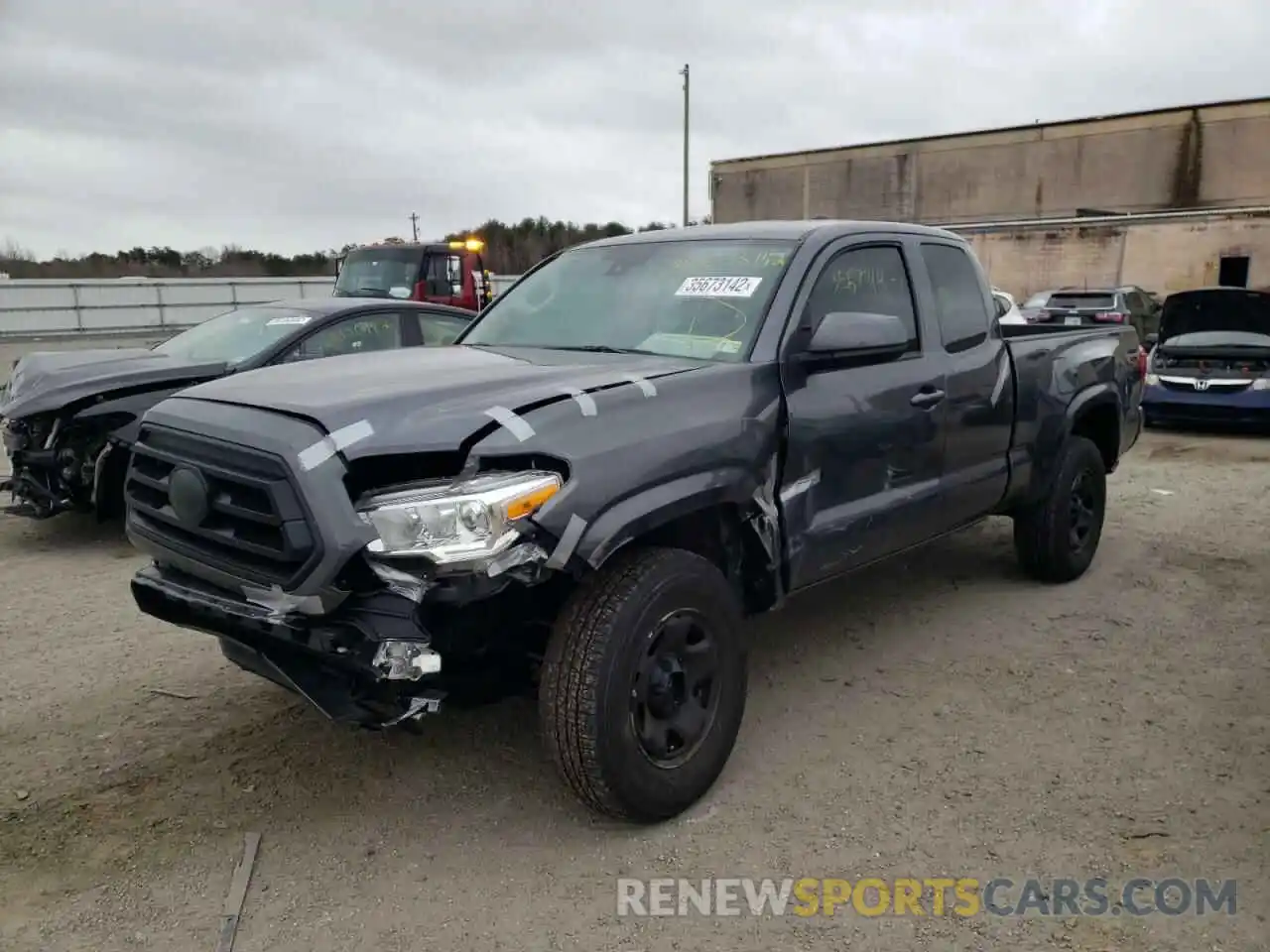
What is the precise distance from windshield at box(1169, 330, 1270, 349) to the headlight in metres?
10.6

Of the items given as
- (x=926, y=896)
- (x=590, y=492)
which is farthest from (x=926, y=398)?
(x=926, y=896)

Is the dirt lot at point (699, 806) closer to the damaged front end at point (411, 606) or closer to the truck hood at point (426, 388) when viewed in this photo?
the damaged front end at point (411, 606)

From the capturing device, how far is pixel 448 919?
106 inches

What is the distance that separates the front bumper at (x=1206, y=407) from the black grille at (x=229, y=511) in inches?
398

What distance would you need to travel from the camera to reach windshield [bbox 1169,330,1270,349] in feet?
34.8

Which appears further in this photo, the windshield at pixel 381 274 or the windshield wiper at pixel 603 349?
the windshield at pixel 381 274

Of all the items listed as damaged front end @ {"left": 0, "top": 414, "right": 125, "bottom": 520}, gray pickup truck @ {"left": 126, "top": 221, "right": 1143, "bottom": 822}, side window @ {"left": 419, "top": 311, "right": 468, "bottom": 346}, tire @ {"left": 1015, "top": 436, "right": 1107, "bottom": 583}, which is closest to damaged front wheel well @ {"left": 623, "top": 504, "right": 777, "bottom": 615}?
gray pickup truck @ {"left": 126, "top": 221, "right": 1143, "bottom": 822}

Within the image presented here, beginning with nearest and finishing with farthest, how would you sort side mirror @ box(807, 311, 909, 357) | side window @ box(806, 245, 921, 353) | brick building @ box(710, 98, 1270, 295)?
side mirror @ box(807, 311, 909, 357), side window @ box(806, 245, 921, 353), brick building @ box(710, 98, 1270, 295)

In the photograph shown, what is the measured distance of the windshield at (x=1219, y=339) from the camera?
34.8ft

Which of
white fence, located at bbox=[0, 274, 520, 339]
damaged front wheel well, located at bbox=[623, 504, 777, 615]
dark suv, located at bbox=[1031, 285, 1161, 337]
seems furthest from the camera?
white fence, located at bbox=[0, 274, 520, 339]

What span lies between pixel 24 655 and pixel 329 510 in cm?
282

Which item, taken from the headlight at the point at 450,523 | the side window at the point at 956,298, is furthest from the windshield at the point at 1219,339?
the headlight at the point at 450,523

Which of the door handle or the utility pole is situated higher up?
the utility pole

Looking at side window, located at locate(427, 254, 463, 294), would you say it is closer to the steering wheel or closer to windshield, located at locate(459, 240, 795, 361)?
windshield, located at locate(459, 240, 795, 361)
